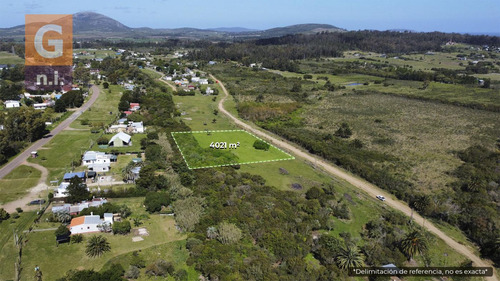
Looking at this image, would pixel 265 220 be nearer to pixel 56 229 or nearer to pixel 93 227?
pixel 93 227

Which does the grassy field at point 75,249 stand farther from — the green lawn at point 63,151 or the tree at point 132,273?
the green lawn at point 63,151

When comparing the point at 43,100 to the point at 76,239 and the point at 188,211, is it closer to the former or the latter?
the point at 76,239

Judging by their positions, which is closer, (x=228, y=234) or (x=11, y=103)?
(x=228, y=234)

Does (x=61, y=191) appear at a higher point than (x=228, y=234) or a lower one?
higher

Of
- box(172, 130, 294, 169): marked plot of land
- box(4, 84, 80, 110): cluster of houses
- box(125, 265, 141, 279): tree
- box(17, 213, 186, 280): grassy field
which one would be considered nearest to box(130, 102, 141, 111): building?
box(4, 84, 80, 110): cluster of houses

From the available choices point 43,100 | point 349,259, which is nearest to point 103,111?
point 43,100
